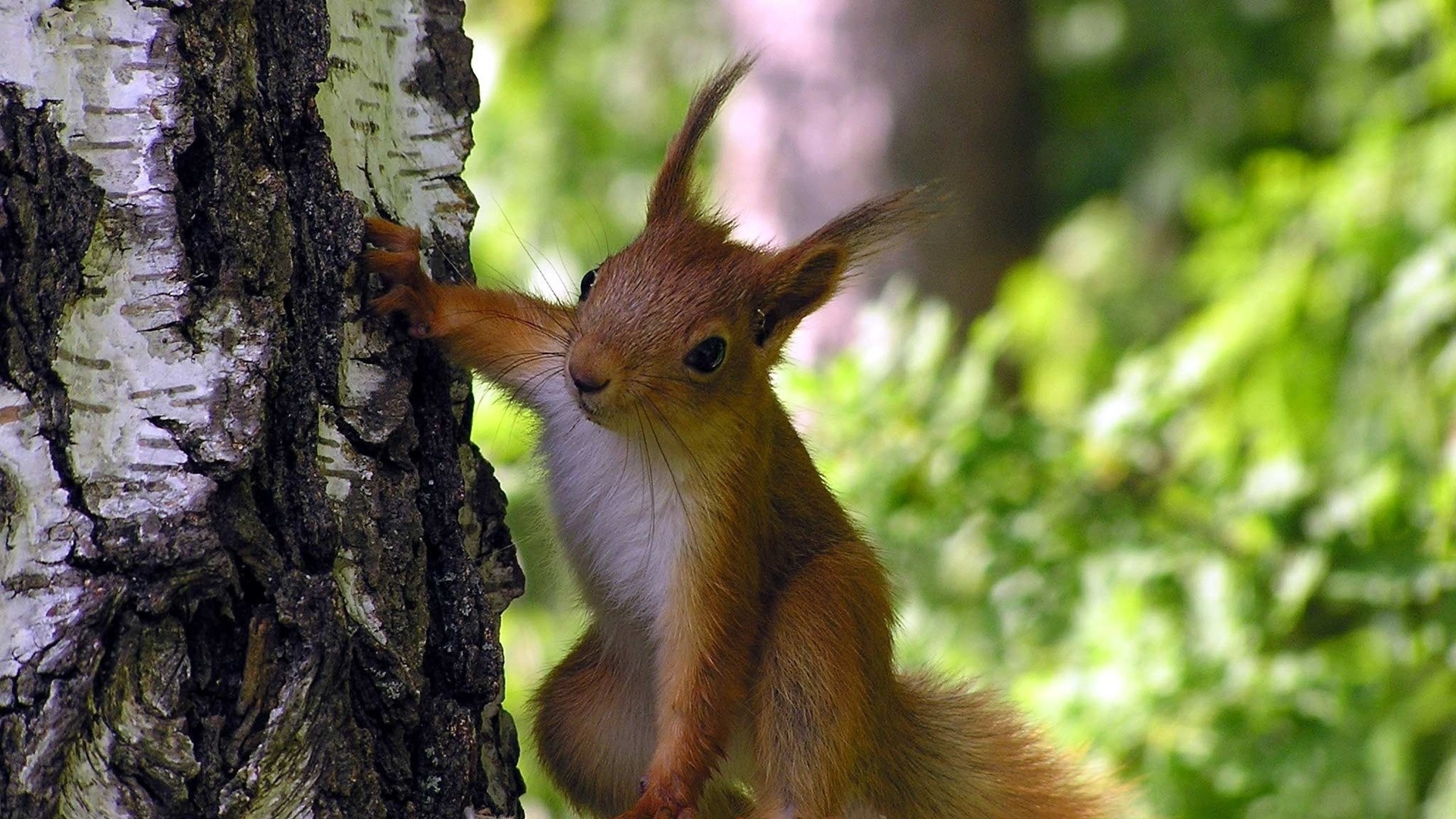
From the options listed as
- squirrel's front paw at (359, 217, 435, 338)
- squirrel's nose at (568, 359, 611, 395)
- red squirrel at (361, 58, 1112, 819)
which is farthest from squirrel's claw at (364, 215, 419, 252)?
squirrel's nose at (568, 359, 611, 395)

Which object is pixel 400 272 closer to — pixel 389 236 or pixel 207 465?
pixel 389 236

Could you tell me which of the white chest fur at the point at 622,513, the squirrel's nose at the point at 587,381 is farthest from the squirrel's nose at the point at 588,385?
the white chest fur at the point at 622,513

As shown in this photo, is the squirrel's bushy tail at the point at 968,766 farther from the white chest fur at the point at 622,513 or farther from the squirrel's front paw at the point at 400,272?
the squirrel's front paw at the point at 400,272

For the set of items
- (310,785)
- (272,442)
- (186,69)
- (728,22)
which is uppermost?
(728,22)

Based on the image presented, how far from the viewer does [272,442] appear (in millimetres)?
1224

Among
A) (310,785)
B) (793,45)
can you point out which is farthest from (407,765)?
(793,45)

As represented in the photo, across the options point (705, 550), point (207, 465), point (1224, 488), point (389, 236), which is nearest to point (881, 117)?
point (1224, 488)

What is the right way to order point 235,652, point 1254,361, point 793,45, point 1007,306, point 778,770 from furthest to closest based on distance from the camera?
point 793,45 → point 1007,306 → point 1254,361 → point 778,770 → point 235,652

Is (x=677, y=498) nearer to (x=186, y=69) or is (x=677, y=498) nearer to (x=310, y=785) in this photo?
(x=310, y=785)

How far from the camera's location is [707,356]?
181 centimetres

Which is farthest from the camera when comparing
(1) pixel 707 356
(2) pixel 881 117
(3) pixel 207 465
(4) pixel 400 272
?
(2) pixel 881 117

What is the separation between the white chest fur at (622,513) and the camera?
5.95 ft

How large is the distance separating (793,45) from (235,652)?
364 centimetres

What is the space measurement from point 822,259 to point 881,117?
9.07 feet
